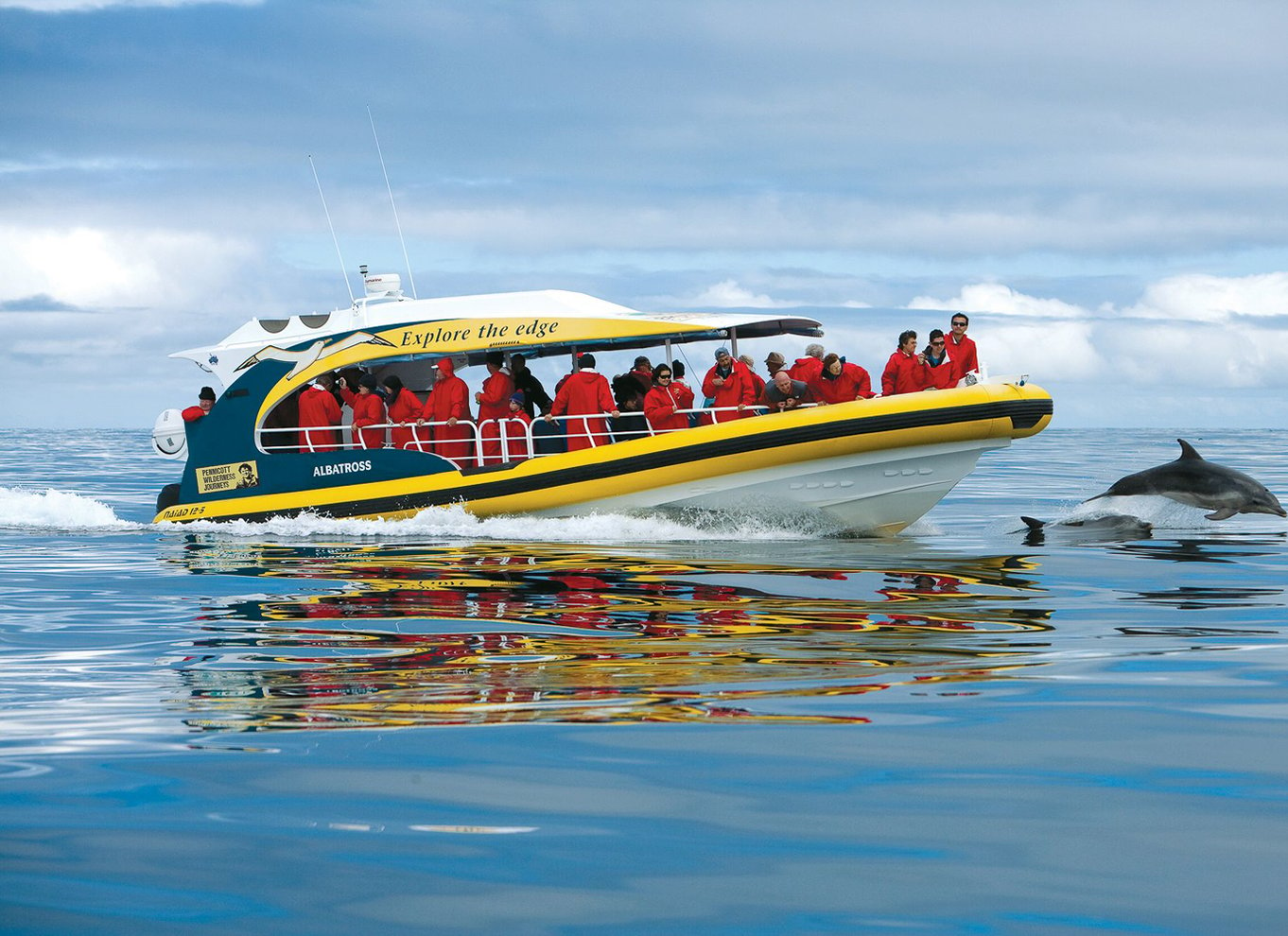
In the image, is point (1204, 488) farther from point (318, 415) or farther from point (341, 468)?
point (318, 415)

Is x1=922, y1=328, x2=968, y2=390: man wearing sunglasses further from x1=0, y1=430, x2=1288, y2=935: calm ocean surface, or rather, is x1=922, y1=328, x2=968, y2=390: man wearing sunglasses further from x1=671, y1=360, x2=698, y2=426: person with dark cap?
x1=0, y1=430, x2=1288, y2=935: calm ocean surface

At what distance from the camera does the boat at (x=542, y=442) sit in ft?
40.5

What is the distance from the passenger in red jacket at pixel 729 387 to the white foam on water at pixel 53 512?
732 cm

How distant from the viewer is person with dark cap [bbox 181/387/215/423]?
15.1 m

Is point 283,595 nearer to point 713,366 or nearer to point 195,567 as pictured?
point 195,567

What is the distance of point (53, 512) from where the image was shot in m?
16.9

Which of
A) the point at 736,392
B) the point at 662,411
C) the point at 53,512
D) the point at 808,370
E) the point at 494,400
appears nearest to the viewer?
the point at 662,411

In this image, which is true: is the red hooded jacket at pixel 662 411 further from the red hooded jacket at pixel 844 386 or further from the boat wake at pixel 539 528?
the red hooded jacket at pixel 844 386

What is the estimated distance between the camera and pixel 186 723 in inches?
200

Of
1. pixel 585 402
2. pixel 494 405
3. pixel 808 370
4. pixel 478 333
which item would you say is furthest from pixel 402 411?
pixel 808 370

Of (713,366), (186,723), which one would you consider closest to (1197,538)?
(713,366)

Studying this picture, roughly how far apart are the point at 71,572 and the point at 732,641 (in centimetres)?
655

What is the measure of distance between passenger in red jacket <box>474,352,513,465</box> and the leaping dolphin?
22.9 feet

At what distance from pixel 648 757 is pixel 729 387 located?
30.2ft
